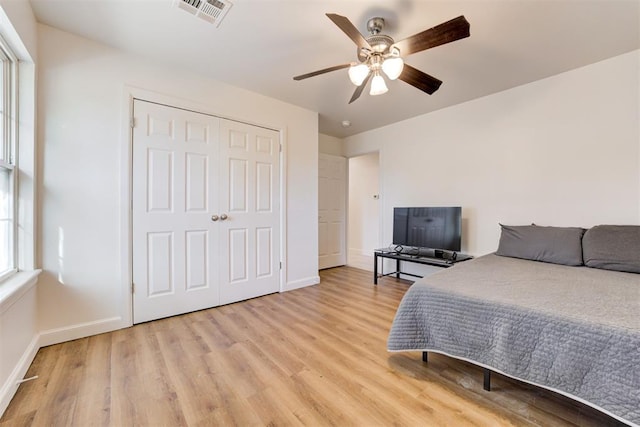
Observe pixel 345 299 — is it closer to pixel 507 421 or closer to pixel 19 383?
pixel 507 421

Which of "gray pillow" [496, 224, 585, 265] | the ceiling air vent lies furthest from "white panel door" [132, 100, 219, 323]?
"gray pillow" [496, 224, 585, 265]

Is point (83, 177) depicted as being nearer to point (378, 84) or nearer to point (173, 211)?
point (173, 211)

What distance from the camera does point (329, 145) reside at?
15.9ft

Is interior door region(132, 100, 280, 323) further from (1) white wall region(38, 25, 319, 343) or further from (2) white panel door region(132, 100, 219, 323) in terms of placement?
(1) white wall region(38, 25, 319, 343)

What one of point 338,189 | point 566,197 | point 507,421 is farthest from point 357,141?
point 507,421

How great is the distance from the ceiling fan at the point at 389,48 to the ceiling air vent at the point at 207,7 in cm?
84

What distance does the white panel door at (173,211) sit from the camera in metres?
2.36

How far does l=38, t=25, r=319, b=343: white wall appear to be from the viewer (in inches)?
78.2

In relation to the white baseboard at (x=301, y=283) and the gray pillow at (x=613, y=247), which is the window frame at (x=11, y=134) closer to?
the white baseboard at (x=301, y=283)

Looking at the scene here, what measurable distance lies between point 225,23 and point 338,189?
3.29 meters

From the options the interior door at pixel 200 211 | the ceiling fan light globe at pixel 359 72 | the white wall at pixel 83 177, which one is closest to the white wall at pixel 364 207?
the interior door at pixel 200 211

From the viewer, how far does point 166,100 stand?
8.13ft

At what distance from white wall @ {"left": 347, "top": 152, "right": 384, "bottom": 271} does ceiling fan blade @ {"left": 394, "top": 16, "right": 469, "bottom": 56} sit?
411 centimetres

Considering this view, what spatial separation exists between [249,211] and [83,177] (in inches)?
58.3
